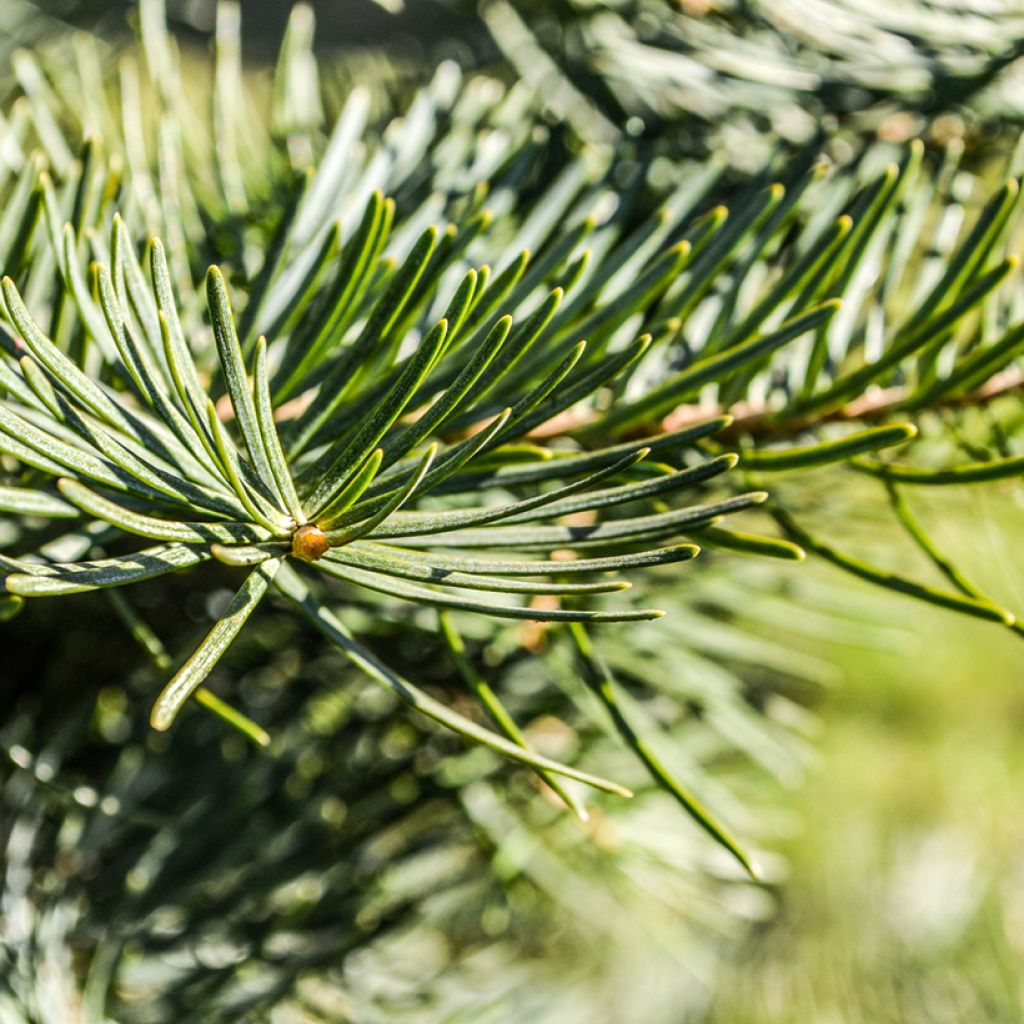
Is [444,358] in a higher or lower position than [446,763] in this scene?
higher

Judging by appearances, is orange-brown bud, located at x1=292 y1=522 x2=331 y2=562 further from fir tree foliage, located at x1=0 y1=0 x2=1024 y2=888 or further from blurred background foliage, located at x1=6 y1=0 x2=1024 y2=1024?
blurred background foliage, located at x1=6 y1=0 x2=1024 y2=1024

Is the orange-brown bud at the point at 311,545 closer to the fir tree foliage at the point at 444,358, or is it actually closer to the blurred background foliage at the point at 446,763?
the fir tree foliage at the point at 444,358

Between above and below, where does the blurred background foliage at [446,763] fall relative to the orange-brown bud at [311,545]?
below

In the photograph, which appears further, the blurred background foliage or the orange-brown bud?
the blurred background foliage

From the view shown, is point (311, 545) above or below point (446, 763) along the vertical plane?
above

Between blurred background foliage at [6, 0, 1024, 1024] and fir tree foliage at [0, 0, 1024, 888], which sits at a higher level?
fir tree foliage at [0, 0, 1024, 888]

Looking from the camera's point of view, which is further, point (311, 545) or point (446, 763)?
point (446, 763)

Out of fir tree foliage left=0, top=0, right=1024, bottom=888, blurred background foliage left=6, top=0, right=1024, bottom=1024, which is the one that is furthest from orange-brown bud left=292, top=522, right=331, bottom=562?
blurred background foliage left=6, top=0, right=1024, bottom=1024

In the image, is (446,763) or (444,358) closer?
(444,358)

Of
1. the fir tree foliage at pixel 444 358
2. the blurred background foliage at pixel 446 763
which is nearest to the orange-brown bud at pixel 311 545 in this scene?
the fir tree foliage at pixel 444 358

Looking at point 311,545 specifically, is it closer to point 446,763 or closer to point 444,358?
point 444,358

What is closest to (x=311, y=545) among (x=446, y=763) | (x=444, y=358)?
(x=444, y=358)

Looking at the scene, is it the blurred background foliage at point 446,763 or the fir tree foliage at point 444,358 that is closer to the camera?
the fir tree foliage at point 444,358

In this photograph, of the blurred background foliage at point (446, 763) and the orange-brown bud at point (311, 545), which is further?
the blurred background foliage at point (446, 763)
